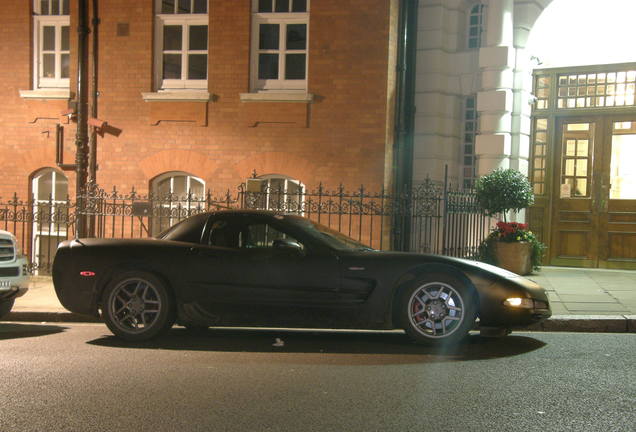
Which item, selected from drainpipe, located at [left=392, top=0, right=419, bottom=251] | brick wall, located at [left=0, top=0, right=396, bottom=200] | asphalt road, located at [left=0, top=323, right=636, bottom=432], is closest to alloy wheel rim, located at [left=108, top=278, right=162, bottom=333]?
asphalt road, located at [left=0, top=323, right=636, bottom=432]

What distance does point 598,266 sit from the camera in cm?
1385

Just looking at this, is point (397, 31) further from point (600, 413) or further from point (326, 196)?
point (600, 413)

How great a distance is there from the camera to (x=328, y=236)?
24.3ft

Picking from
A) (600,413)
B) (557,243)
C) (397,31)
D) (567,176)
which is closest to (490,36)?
(397,31)

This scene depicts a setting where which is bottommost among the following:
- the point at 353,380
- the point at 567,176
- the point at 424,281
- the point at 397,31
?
the point at 353,380

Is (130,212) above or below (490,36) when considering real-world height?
below

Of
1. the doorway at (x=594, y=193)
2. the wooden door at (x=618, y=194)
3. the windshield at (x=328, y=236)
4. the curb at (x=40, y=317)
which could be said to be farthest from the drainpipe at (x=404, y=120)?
the curb at (x=40, y=317)

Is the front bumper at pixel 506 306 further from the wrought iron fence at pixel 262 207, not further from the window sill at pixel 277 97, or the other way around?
the window sill at pixel 277 97

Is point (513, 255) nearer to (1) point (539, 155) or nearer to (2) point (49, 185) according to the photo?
(1) point (539, 155)

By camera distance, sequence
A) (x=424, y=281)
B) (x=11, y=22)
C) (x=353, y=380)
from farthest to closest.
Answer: (x=11, y=22) < (x=424, y=281) < (x=353, y=380)

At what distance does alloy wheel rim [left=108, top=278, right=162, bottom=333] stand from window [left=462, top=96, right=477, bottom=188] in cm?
908

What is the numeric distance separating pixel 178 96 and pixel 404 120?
4.05m

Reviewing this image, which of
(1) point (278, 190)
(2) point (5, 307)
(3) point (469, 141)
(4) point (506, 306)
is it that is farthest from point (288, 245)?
(3) point (469, 141)

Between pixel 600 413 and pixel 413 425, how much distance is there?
1254mm
